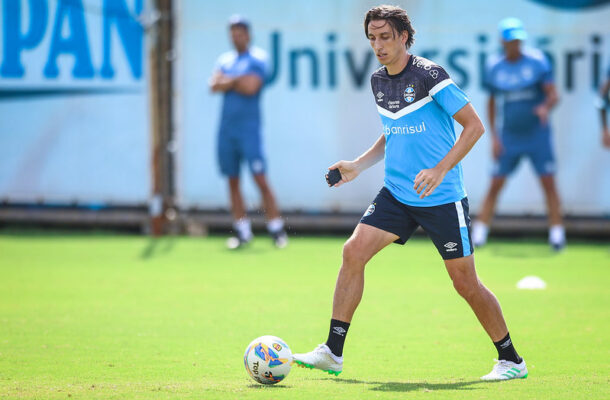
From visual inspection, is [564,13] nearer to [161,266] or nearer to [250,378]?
[161,266]

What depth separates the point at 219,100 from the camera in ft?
50.4

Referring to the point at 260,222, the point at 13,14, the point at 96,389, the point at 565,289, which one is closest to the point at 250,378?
the point at 96,389

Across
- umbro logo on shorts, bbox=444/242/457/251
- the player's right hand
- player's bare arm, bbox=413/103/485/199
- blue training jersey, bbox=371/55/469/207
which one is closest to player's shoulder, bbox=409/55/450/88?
blue training jersey, bbox=371/55/469/207

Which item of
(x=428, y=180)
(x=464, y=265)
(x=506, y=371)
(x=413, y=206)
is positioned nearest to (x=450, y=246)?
(x=464, y=265)

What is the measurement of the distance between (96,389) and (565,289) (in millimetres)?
6086

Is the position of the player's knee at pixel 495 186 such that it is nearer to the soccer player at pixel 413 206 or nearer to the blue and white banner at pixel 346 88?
the blue and white banner at pixel 346 88

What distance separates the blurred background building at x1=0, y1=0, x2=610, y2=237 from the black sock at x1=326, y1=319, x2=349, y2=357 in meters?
9.10

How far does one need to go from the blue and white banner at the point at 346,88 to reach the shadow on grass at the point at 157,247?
0.84 m

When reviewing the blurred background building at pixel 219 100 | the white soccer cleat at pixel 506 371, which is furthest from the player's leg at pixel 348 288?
the blurred background building at pixel 219 100

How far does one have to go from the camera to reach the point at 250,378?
612 centimetres

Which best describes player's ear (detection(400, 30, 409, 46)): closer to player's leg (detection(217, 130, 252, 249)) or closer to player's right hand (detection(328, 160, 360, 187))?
player's right hand (detection(328, 160, 360, 187))

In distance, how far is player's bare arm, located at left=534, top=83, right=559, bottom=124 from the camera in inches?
526

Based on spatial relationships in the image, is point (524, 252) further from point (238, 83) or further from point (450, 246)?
point (450, 246)

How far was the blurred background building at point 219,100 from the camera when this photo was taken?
49.6 feet
